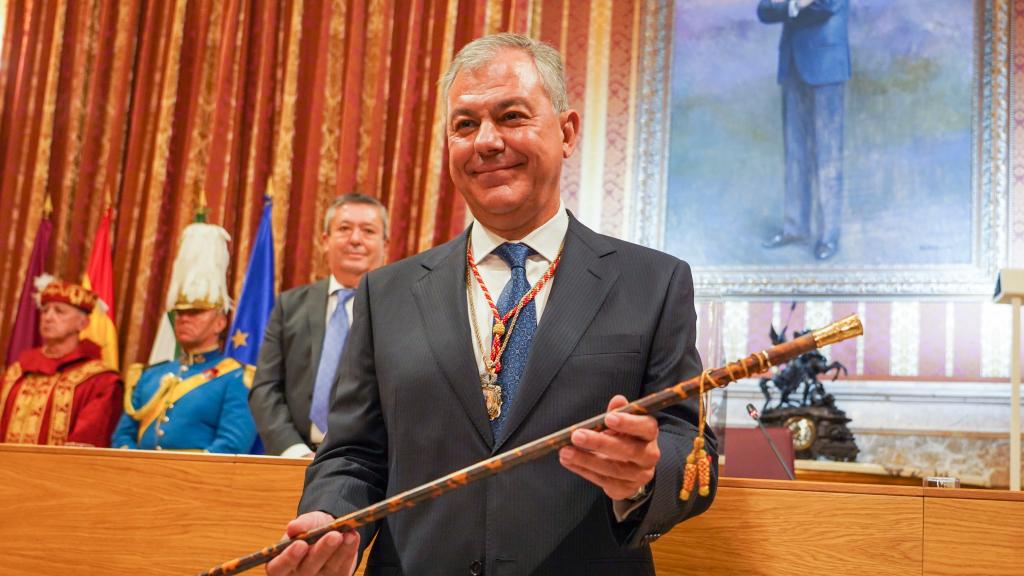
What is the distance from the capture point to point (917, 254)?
5.34 meters

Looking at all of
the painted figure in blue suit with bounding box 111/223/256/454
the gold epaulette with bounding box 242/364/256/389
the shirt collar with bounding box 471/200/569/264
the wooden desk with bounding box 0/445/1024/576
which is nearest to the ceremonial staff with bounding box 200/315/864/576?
the shirt collar with bounding box 471/200/569/264

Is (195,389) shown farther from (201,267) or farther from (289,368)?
(201,267)

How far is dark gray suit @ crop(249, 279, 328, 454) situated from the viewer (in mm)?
4145

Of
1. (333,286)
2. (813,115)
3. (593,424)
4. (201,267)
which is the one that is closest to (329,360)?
(333,286)

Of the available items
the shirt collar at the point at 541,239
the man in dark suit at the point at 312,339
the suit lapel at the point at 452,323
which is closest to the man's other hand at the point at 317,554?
the suit lapel at the point at 452,323

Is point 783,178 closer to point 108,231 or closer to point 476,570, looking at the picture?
point 108,231

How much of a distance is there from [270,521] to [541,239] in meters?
1.16

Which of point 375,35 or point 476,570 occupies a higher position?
point 375,35

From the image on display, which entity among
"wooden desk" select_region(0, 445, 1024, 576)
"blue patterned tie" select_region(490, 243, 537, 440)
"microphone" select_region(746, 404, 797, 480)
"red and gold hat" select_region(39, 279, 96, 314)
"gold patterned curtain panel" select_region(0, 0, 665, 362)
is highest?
"gold patterned curtain panel" select_region(0, 0, 665, 362)

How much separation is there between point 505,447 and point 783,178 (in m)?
4.16

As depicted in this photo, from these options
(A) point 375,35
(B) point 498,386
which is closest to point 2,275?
(A) point 375,35

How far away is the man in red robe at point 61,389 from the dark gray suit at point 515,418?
12.1ft

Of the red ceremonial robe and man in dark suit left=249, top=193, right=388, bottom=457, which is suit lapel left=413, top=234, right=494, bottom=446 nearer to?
man in dark suit left=249, top=193, right=388, bottom=457

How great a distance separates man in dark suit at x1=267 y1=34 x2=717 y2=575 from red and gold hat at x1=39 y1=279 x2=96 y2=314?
12.2ft
